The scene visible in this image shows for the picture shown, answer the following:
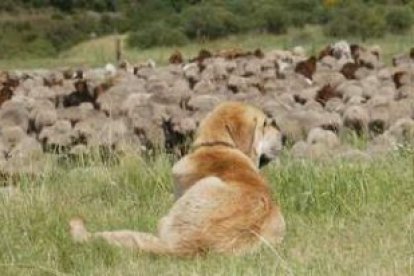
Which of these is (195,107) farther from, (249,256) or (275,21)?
(275,21)

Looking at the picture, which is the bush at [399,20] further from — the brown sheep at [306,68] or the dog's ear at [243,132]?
the dog's ear at [243,132]

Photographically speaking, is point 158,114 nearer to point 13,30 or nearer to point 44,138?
point 44,138

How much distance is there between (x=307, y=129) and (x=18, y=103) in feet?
13.2

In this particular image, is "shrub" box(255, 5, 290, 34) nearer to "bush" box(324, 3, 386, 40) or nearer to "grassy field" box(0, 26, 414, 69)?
"grassy field" box(0, 26, 414, 69)

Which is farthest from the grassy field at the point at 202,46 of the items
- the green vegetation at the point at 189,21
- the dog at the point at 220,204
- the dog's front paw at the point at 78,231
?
the dog's front paw at the point at 78,231

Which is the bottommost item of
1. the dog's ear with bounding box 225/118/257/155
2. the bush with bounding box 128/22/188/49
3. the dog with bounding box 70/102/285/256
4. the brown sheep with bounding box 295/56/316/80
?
the bush with bounding box 128/22/188/49

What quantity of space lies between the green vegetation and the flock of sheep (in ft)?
60.5

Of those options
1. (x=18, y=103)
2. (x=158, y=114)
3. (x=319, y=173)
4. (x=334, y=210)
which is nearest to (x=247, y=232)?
(x=334, y=210)

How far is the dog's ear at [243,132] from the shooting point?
674 cm

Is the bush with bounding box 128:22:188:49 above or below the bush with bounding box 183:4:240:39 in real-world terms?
below

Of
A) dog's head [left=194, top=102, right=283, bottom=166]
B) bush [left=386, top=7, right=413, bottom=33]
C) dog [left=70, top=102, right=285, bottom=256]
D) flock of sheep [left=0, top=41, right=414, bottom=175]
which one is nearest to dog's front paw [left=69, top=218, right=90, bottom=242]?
dog [left=70, top=102, right=285, bottom=256]

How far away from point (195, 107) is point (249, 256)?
21.0 feet

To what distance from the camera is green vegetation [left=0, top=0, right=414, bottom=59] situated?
35.7 m

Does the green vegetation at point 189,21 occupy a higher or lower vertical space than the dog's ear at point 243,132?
lower
